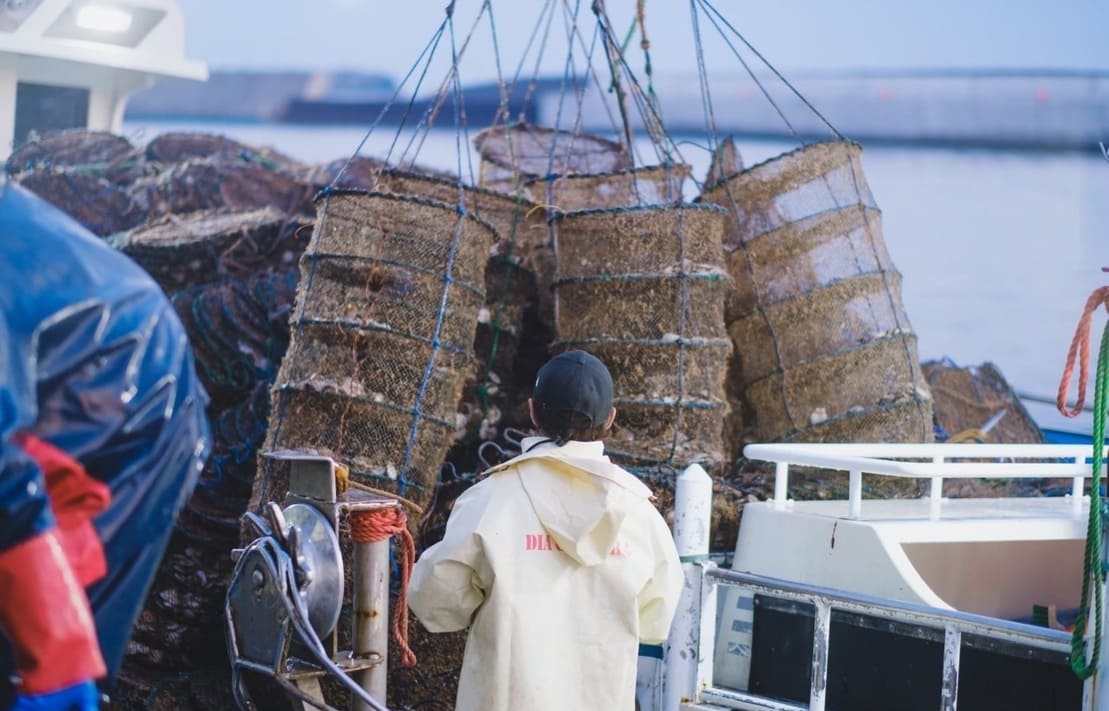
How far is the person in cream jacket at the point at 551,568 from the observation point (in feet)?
9.00

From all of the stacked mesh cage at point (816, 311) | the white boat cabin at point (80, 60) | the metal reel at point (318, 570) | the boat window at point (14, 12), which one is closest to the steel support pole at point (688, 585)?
the metal reel at point (318, 570)

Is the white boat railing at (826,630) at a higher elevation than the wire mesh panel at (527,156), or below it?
below

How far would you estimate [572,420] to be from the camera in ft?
9.18

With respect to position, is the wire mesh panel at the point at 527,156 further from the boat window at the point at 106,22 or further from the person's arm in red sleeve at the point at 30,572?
the person's arm in red sleeve at the point at 30,572

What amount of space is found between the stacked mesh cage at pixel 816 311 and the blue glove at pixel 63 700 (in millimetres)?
4011

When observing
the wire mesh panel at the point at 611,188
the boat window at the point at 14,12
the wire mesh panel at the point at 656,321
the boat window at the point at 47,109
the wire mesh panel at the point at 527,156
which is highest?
the boat window at the point at 14,12

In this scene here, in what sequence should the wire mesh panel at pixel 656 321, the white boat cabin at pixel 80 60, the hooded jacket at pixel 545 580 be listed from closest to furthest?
the hooded jacket at pixel 545 580 < the wire mesh panel at pixel 656 321 < the white boat cabin at pixel 80 60

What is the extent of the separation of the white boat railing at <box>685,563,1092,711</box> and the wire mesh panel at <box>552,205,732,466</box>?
979mm

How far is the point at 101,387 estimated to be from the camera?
182 cm

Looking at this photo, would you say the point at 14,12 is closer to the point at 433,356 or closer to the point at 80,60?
the point at 80,60

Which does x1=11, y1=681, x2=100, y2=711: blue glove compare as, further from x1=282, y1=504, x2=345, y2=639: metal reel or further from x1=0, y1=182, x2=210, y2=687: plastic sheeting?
x1=282, y1=504, x2=345, y2=639: metal reel

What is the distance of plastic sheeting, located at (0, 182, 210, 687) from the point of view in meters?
1.71

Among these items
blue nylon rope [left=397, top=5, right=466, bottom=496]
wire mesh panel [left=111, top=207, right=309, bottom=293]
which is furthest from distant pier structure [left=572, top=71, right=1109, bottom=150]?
blue nylon rope [left=397, top=5, right=466, bottom=496]

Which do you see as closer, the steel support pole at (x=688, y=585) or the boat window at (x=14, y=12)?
the steel support pole at (x=688, y=585)
